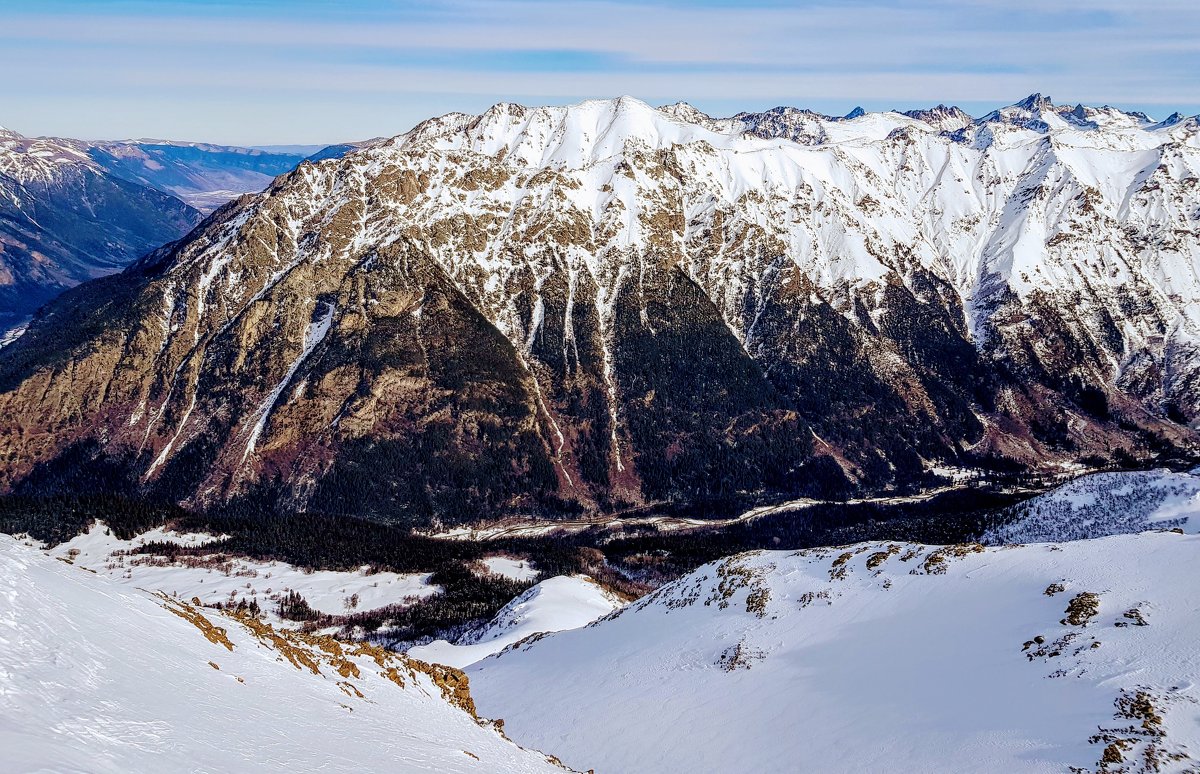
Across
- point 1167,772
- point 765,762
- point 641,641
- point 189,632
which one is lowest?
point 641,641

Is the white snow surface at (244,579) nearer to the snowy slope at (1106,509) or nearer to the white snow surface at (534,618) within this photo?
the white snow surface at (534,618)

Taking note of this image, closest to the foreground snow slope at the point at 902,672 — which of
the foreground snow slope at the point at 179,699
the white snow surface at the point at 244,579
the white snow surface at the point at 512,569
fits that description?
the foreground snow slope at the point at 179,699

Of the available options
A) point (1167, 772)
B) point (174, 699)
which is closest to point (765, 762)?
point (1167, 772)

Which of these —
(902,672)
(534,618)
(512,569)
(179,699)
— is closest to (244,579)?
(512,569)

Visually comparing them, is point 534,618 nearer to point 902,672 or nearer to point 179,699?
point 902,672

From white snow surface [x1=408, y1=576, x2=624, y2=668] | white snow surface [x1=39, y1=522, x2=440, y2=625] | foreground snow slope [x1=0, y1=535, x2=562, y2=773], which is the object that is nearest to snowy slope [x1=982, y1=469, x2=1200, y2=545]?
white snow surface [x1=408, y1=576, x2=624, y2=668]

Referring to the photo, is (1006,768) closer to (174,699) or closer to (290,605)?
(174,699)

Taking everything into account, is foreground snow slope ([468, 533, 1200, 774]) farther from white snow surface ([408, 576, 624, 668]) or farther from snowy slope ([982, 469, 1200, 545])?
snowy slope ([982, 469, 1200, 545])
